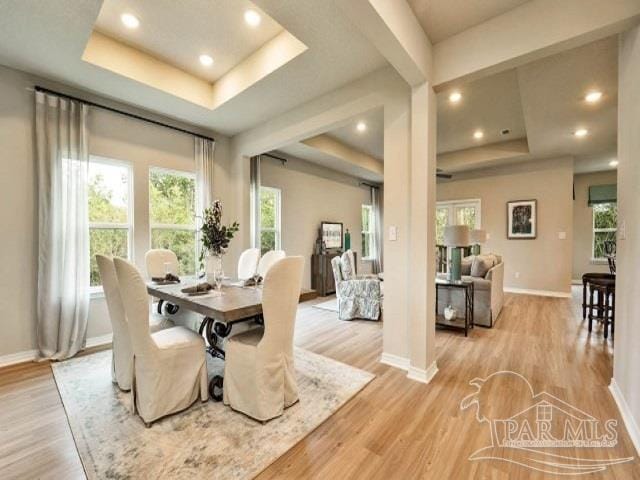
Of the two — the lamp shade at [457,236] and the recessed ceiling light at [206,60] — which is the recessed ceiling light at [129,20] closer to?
the recessed ceiling light at [206,60]

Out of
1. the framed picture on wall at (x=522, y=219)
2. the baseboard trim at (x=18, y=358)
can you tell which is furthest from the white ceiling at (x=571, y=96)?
the baseboard trim at (x=18, y=358)

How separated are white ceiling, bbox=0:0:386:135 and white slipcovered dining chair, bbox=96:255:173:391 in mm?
1863

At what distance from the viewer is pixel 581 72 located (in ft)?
9.61

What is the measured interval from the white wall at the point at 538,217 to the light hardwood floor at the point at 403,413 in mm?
2847

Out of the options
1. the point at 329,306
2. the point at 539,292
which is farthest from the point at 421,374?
the point at 539,292

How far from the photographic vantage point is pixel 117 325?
7.06 feet

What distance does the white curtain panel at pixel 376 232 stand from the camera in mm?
8156

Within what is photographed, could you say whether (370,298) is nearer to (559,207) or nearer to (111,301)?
(111,301)

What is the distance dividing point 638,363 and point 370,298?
2756mm

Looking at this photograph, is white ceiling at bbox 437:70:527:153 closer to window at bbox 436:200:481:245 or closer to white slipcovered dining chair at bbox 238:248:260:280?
window at bbox 436:200:481:245

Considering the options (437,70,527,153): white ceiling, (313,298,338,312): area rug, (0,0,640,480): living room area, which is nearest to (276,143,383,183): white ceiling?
(0,0,640,480): living room area

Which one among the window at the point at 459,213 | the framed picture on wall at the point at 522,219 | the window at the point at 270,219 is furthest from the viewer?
the window at the point at 459,213

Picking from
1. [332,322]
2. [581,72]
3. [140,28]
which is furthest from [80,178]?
[581,72]

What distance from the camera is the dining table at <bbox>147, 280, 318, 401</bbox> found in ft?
5.98
